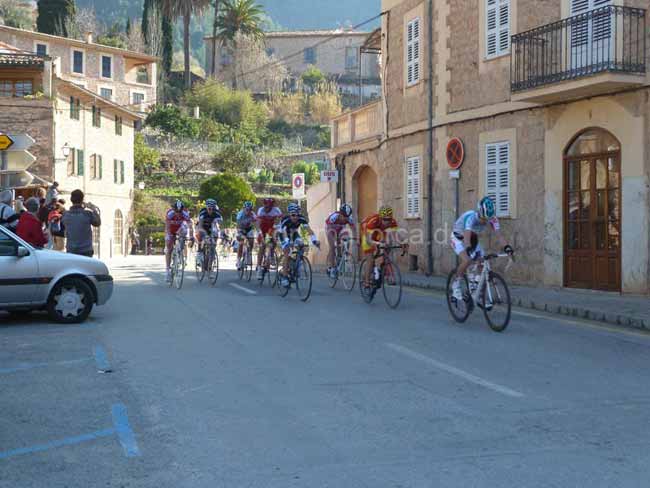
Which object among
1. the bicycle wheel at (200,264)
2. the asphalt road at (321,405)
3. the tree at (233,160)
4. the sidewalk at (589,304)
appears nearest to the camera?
the asphalt road at (321,405)

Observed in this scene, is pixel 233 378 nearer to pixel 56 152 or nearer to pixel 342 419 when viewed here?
pixel 342 419

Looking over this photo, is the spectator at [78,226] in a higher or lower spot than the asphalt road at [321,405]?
higher

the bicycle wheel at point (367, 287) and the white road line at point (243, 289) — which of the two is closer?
the bicycle wheel at point (367, 287)

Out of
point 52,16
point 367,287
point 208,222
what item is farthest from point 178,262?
point 52,16

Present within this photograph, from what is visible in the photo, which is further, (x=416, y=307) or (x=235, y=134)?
(x=235, y=134)

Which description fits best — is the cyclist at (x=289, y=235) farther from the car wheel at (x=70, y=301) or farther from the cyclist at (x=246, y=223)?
the car wheel at (x=70, y=301)

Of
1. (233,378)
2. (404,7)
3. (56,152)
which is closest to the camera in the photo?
(233,378)

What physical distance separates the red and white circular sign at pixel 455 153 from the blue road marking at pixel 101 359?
13659 mm

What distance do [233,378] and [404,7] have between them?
19.8 metres

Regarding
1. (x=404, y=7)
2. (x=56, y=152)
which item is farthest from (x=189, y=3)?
(x=404, y=7)

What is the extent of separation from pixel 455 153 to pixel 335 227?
554 cm

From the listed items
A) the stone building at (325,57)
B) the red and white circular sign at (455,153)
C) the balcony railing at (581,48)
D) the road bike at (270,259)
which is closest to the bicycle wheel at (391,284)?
the road bike at (270,259)

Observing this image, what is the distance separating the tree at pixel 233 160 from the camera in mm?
60594

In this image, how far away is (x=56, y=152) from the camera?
144ft
